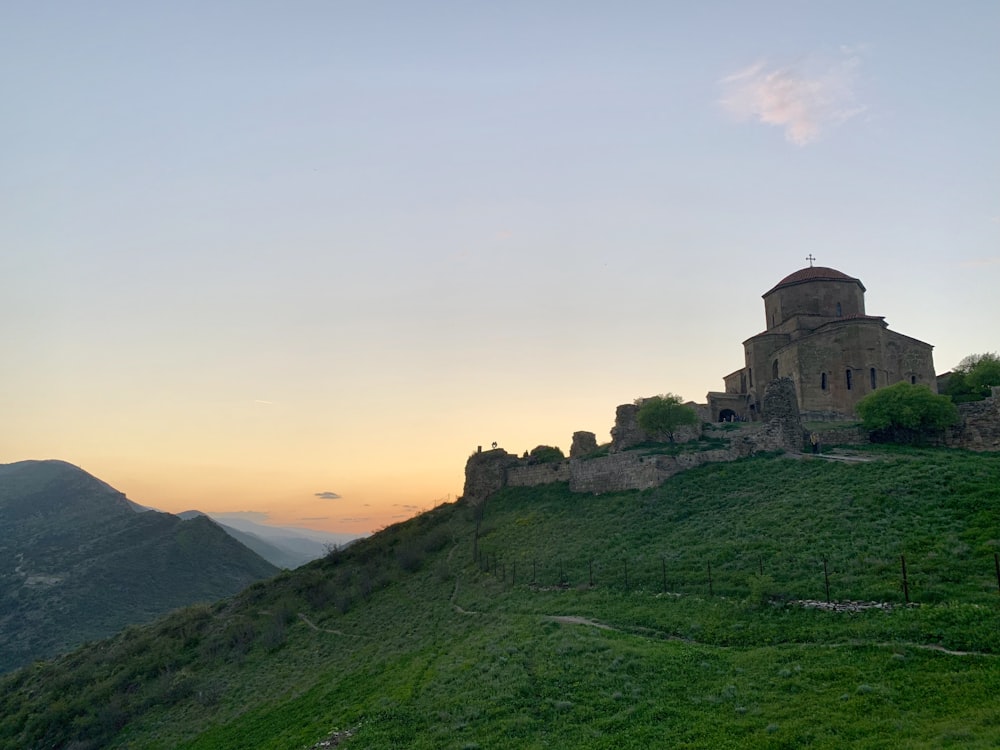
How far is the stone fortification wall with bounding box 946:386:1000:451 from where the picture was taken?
32906mm

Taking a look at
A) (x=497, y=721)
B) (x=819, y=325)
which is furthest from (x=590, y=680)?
(x=819, y=325)

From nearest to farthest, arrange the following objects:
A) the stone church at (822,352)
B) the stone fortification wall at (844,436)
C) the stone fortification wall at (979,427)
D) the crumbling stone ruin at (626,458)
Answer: the stone fortification wall at (979,427), the crumbling stone ruin at (626,458), the stone fortification wall at (844,436), the stone church at (822,352)

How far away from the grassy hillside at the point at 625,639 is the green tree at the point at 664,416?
673 centimetres

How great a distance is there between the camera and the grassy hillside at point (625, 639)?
38.7 feet

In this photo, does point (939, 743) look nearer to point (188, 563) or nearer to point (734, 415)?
point (734, 415)

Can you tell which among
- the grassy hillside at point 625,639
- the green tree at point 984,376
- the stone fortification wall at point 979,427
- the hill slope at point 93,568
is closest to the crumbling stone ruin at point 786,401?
the stone fortification wall at point 979,427

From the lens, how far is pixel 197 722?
87.9 ft

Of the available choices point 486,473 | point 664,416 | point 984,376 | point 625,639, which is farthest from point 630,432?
point 625,639

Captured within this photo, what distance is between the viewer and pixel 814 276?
5291cm

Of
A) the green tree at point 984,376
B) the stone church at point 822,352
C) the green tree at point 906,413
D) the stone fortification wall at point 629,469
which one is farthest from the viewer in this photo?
the stone church at point 822,352

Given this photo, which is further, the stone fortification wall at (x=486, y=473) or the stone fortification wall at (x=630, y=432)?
the stone fortification wall at (x=486, y=473)

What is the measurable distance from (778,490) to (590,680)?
17.2m

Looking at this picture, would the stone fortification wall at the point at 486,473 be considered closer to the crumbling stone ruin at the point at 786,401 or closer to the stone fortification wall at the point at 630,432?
the crumbling stone ruin at the point at 786,401

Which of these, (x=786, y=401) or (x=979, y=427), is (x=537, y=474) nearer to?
(x=786, y=401)
